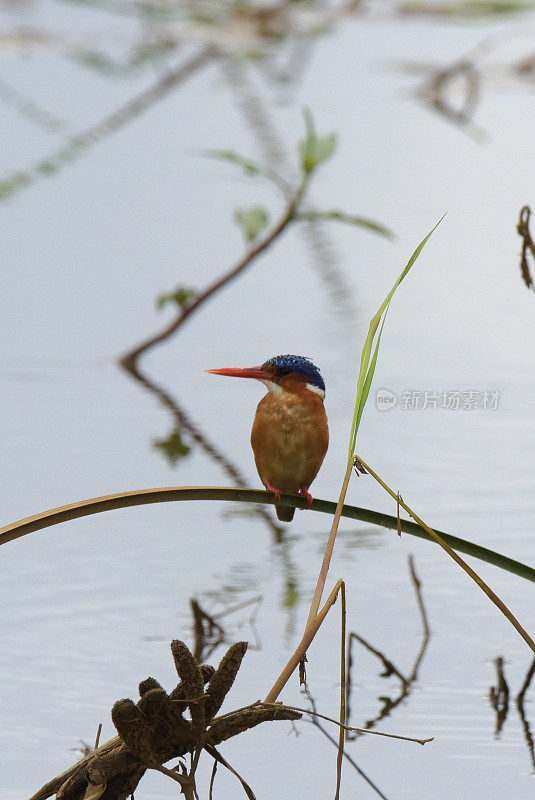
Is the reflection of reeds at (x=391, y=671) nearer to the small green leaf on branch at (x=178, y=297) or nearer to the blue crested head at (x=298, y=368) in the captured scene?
the blue crested head at (x=298, y=368)

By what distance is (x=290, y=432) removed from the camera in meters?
1.70

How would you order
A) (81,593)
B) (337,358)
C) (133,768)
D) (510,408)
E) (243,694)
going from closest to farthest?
1. (133,768)
2. (243,694)
3. (81,593)
4. (510,408)
5. (337,358)

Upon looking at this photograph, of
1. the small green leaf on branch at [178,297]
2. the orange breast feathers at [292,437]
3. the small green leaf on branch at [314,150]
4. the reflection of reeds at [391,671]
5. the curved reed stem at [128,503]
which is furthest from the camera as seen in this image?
the small green leaf on branch at [178,297]

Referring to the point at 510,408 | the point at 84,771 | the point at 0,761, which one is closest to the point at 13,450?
the point at 510,408

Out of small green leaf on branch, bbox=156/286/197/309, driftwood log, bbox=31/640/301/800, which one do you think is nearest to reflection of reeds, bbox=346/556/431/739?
driftwood log, bbox=31/640/301/800

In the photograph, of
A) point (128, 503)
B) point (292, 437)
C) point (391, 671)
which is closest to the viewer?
point (128, 503)

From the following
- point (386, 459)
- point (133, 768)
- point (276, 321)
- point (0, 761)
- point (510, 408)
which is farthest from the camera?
point (276, 321)

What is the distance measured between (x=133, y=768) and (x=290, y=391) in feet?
1.73

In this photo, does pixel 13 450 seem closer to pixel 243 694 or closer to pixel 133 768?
pixel 243 694

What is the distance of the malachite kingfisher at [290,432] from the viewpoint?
170cm

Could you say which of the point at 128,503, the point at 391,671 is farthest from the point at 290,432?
the point at 391,671

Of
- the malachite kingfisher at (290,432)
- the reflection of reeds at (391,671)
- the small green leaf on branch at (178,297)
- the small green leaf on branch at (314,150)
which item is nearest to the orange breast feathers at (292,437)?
the malachite kingfisher at (290,432)

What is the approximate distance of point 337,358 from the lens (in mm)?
3723

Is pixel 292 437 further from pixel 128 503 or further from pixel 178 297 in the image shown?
pixel 178 297
